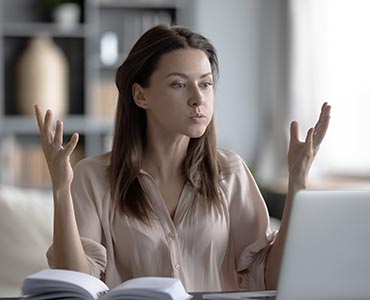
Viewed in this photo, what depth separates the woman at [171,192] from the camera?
6.93 feet

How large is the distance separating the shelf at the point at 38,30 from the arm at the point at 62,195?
3594 mm

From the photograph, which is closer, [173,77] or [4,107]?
[173,77]

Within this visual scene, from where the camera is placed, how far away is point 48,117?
1.86 meters

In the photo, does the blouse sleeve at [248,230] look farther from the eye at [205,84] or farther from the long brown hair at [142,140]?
the eye at [205,84]

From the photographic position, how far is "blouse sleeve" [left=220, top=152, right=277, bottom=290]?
2.18 meters

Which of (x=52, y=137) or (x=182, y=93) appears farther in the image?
(x=182, y=93)

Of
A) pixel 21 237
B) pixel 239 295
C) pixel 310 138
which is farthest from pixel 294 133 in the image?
pixel 21 237

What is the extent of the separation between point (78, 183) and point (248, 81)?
149 inches

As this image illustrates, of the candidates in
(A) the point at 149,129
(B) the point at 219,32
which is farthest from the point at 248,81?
(A) the point at 149,129

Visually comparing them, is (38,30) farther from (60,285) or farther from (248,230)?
(60,285)

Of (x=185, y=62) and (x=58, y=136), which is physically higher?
(x=185, y=62)

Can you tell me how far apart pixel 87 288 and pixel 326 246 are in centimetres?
41

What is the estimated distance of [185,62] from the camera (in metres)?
2.13

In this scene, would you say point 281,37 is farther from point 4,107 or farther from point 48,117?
point 48,117
